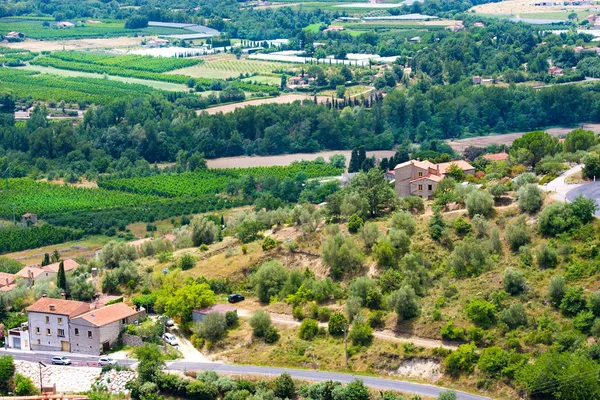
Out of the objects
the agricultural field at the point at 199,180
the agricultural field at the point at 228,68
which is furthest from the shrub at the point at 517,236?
the agricultural field at the point at 228,68

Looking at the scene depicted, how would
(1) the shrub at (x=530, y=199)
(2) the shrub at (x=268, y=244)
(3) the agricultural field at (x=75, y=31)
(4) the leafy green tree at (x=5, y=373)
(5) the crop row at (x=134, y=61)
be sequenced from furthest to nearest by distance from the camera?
(3) the agricultural field at (x=75, y=31), (5) the crop row at (x=134, y=61), (2) the shrub at (x=268, y=244), (1) the shrub at (x=530, y=199), (4) the leafy green tree at (x=5, y=373)

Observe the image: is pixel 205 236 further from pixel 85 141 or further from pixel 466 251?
pixel 85 141

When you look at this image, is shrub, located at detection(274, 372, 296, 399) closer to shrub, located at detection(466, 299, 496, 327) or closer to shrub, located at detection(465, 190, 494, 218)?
shrub, located at detection(466, 299, 496, 327)

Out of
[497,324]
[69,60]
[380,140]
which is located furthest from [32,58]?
[497,324]

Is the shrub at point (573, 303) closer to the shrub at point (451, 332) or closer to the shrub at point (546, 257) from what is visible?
the shrub at point (546, 257)

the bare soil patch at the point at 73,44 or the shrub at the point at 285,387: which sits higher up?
the shrub at the point at 285,387

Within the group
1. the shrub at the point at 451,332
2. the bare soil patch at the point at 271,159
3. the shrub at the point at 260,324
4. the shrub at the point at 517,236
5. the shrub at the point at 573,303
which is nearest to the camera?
the shrub at the point at 573,303

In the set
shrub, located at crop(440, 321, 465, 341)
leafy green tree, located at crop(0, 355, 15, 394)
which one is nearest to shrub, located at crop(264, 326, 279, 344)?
shrub, located at crop(440, 321, 465, 341)
